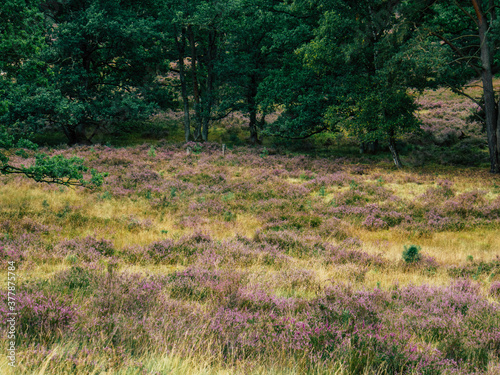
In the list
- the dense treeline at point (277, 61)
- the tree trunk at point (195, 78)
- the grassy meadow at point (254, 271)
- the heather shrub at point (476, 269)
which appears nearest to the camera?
the grassy meadow at point (254, 271)

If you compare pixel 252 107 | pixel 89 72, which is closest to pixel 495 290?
pixel 252 107

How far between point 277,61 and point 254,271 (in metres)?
28.8

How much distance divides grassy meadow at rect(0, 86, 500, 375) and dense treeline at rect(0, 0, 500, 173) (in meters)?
6.00

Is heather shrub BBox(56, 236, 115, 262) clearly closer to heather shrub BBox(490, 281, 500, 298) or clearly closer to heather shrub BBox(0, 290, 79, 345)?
heather shrub BBox(0, 290, 79, 345)

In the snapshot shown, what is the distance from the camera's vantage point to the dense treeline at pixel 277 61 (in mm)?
19484

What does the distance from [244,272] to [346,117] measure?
62.8 feet

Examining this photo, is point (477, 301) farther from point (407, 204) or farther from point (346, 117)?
point (346, 117)

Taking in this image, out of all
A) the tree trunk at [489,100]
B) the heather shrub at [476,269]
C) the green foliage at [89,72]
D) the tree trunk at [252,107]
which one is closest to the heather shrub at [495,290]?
the heather shrub at [476,269]

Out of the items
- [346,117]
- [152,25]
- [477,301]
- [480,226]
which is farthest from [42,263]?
[152,25]

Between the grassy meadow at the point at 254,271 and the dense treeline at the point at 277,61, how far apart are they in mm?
5996

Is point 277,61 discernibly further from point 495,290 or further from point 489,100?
point 495,290

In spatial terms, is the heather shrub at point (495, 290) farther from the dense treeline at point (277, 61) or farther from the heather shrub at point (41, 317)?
the dense treeline at point (277, 61)

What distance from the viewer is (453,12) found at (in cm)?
2189

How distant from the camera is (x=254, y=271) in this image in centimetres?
693
